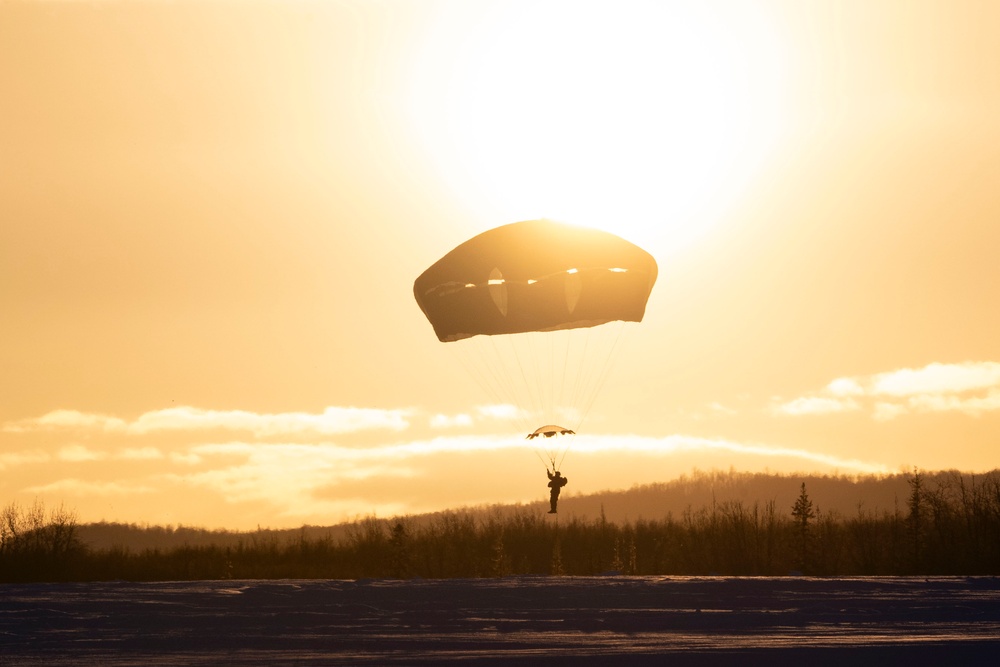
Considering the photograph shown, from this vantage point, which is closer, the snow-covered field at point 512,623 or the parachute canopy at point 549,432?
the snow-covered field at point 512,623

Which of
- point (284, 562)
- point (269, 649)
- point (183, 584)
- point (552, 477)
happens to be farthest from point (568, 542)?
point (269, 649)

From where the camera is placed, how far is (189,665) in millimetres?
11656

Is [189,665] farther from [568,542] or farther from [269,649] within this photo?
[568,542]

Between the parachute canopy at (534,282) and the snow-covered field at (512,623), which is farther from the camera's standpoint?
the parachute canopy at (534,282)

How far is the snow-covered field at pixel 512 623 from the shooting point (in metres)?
12.4

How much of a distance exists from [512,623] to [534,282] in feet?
42.1

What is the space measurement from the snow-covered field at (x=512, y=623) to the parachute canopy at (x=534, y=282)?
24.0 ft

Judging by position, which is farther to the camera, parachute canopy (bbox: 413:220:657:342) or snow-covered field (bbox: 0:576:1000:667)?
parachute canopy (bbox: 413:220:657:342)

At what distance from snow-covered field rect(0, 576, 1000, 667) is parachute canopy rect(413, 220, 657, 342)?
7.30 m

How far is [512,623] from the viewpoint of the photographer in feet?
51.3

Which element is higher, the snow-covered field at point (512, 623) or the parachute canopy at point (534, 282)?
the parachute canopy at point (534, 282)

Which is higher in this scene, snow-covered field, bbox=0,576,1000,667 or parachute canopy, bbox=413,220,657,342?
parachute canopy, bbox=413,220,657,342

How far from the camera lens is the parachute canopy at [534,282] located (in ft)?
85.7

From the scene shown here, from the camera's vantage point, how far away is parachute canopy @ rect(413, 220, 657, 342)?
85.7 feet
